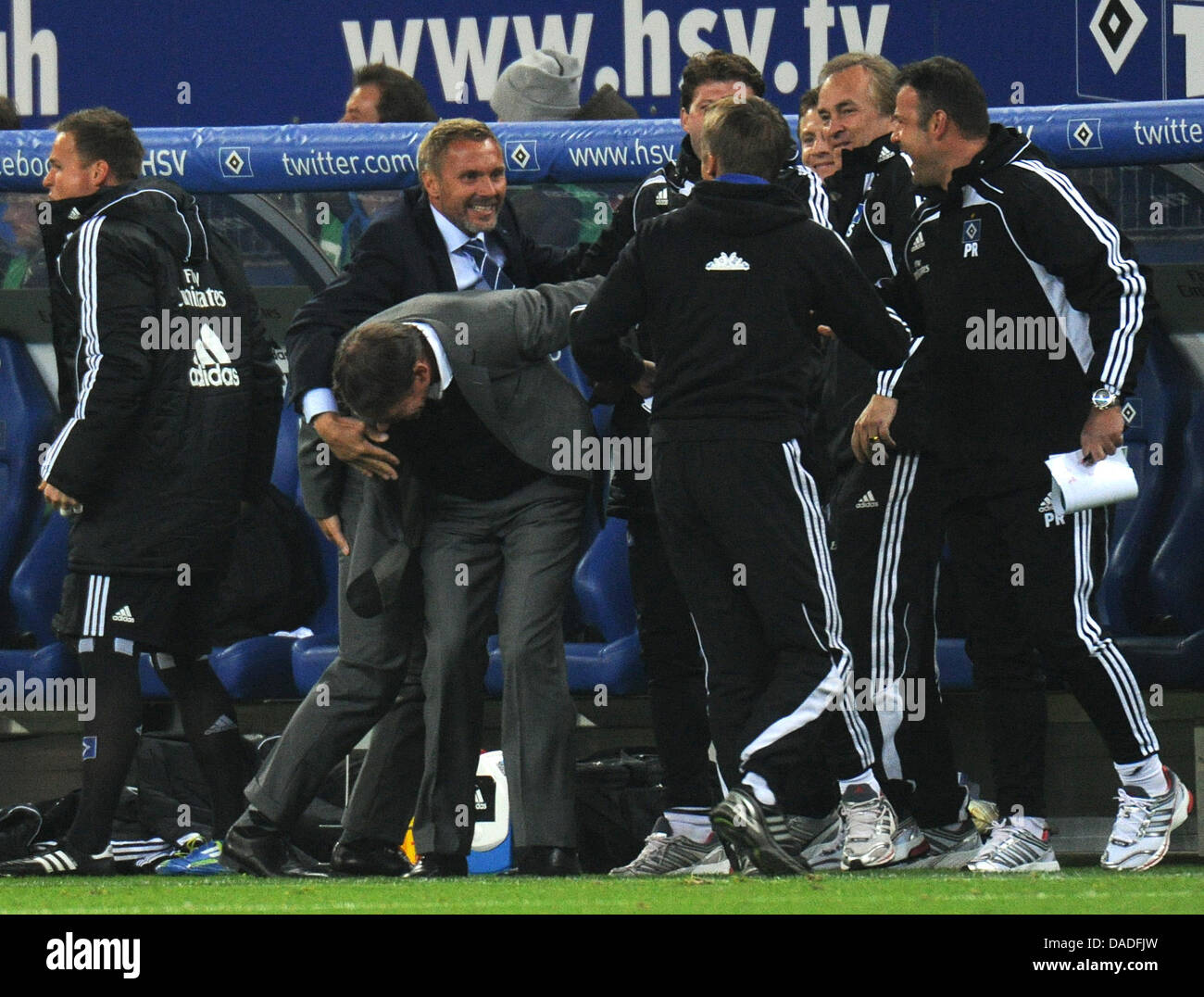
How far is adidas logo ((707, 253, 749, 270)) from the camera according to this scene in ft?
15.3

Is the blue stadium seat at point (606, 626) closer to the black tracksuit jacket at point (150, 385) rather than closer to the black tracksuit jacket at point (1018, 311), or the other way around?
the black tracksuit jacket at point (150, 385)

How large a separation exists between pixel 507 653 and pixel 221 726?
920mm

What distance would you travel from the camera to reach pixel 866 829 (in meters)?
4.93

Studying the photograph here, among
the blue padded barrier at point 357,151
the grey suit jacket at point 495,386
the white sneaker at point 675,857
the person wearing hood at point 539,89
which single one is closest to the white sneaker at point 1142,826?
the white sneaker at point 675,857

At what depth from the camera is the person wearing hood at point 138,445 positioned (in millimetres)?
5340

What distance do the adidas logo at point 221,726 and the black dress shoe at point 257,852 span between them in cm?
47

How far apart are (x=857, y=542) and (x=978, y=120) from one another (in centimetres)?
97

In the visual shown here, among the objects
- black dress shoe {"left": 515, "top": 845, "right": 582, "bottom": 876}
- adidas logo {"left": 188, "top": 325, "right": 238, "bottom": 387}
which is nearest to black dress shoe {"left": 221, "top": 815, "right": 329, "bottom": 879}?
black dress shoe {"left": 515, "top": 845, "right": 582, "bottom": 876}

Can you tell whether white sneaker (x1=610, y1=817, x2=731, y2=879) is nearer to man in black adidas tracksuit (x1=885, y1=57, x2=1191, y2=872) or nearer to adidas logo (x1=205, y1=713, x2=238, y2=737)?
man in black adidas tracksuit (x1=885, y1=57, x2=1191, y2=872)

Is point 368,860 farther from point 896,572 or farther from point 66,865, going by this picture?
point 896,572

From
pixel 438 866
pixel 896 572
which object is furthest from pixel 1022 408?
pixel 438 866

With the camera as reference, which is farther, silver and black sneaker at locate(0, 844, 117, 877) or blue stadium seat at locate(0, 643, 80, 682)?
blue stadium seat at locate(0, 643, 80, 682)

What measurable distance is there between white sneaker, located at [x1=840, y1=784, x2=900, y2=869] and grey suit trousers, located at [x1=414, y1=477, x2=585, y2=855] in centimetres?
60

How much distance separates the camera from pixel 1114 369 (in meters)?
4.75
